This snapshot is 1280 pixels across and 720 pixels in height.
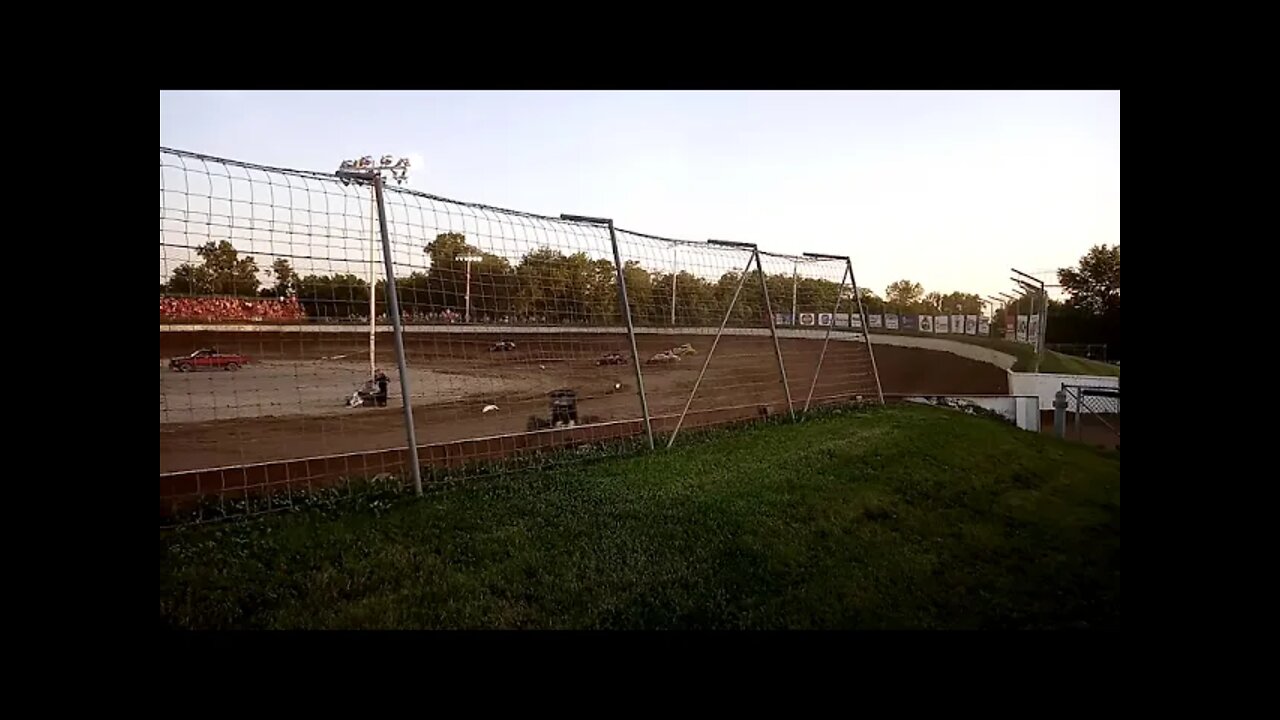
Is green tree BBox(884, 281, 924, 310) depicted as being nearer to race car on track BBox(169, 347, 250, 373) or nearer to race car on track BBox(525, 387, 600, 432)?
race car on track BBox(525, 387, 600, 432)

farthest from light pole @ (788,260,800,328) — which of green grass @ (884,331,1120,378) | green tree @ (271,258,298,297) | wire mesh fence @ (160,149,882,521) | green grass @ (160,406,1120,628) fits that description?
green tree @ (271,258,298,297)


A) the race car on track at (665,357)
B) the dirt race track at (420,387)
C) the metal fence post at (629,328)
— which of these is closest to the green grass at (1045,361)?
the dirt race track at (420,387)

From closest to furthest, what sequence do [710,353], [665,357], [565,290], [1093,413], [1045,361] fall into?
[1093,413]
[1045,361]
[565,290]
[665,357]
[710,353]

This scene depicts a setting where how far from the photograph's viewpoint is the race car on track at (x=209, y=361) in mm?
2369

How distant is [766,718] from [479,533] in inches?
43.3

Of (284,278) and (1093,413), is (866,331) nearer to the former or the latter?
(1093,413)

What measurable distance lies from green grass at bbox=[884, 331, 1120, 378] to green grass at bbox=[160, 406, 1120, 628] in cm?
34

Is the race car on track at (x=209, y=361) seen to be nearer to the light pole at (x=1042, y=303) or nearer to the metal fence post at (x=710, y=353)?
the metal fence post at (x=710, y=353)

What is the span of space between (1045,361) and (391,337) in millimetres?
2999

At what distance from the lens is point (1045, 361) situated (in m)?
3.31

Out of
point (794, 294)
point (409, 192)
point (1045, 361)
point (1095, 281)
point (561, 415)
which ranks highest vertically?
point (409, 192)

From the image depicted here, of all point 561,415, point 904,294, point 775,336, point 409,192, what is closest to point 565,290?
point 561,415
